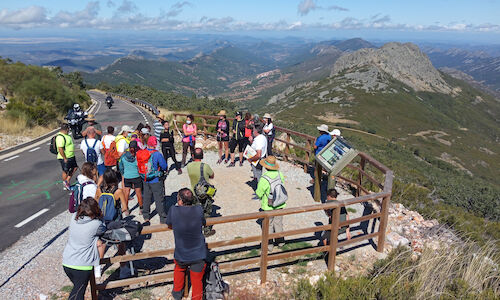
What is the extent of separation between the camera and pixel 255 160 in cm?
811

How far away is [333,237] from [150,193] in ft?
12.2

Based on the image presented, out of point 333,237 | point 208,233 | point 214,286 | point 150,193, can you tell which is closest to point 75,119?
point 150,193

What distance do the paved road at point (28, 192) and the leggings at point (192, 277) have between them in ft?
13.9

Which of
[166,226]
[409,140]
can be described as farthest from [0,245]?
[409,140]

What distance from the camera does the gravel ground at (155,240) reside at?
4789mm

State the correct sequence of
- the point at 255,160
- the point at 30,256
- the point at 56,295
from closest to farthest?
1. the point at 56,295
2. the point at 30,256
3. the point at 255,160

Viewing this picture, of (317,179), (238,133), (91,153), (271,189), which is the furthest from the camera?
(238,133)

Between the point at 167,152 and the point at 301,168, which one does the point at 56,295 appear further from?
the point at 301,168

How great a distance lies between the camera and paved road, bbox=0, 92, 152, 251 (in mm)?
6996

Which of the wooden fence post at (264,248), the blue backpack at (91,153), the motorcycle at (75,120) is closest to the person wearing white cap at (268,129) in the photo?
the blue backpack at (91,153)

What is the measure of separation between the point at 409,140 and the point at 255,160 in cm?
8981

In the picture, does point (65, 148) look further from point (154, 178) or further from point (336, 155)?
point (336, 155)

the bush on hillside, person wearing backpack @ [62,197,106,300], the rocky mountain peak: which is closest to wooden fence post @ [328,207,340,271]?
person wearing backpack @ [62,197,106,300]

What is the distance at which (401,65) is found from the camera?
17912cm
